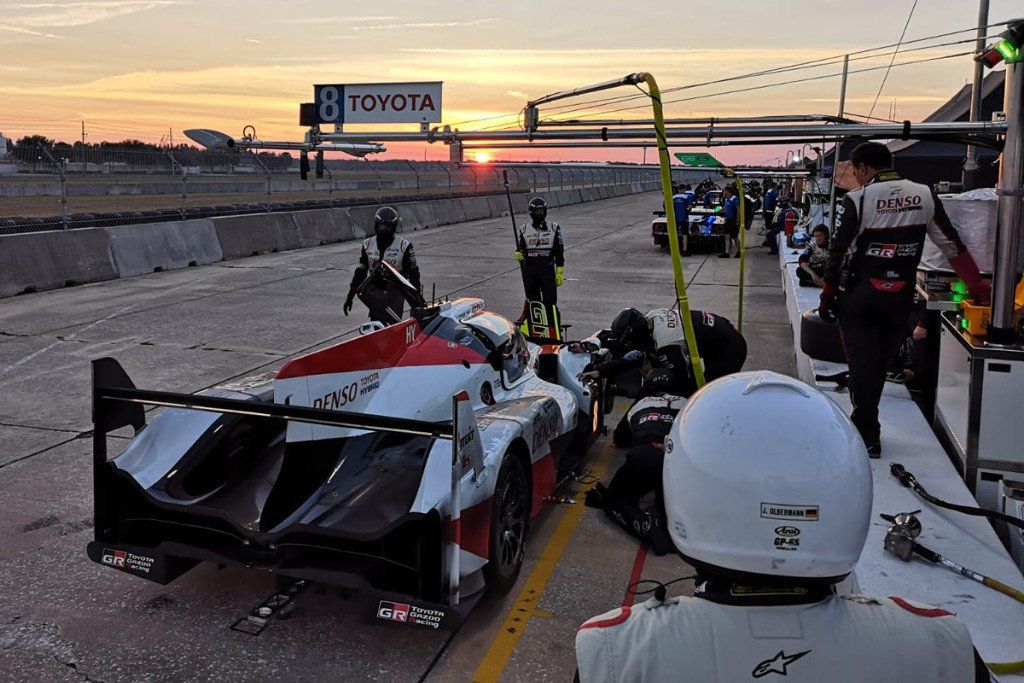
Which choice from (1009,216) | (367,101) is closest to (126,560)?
(1009,216)

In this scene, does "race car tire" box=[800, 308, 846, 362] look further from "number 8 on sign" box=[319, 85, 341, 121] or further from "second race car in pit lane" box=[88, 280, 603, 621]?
"number 8 on sign" box=[319, 85, 341, 121]

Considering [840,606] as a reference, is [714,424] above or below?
above

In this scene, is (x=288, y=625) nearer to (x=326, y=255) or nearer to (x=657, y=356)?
(x=657, y=356)

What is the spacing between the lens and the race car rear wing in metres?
3.68

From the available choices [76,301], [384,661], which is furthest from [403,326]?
[76,301]

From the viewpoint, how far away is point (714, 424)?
189cm

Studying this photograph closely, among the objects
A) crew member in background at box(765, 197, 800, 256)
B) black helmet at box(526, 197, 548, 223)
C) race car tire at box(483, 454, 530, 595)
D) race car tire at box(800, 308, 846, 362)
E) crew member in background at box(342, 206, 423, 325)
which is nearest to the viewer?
race car tire at box(483, 454, 530, 595)

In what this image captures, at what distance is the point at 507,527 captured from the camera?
4484mm

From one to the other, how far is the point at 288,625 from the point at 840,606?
3.10 metres

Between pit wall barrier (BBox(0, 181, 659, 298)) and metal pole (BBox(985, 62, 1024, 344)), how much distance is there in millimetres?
13866

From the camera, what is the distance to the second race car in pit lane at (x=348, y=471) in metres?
3.79

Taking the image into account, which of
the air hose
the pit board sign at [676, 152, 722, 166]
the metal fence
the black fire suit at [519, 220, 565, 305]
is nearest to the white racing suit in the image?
the air hose

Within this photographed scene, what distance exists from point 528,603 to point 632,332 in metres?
2.81

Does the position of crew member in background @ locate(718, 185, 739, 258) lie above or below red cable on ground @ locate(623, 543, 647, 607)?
above
